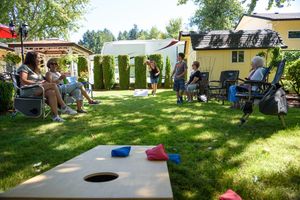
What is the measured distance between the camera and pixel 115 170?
198cm

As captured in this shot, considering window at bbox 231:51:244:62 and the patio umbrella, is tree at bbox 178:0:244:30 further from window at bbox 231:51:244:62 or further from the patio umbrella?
the patio umbrella

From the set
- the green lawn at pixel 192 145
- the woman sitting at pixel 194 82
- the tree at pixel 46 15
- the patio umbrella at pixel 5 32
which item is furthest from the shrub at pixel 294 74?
the tree at pixel 46 15

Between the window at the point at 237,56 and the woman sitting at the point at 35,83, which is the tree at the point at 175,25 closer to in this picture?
the window at the point at 237,56

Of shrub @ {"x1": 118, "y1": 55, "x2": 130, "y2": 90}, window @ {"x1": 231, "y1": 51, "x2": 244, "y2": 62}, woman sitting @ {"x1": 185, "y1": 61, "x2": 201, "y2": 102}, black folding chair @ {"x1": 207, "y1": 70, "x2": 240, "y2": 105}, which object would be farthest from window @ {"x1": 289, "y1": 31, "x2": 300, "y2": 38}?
woman sitting @ {"x1": 185, "y1": 61, "x2": 201, "y2": 102}

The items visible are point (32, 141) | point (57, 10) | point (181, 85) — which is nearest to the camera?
point (32, 141)

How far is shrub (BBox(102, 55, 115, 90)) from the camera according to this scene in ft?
57.4

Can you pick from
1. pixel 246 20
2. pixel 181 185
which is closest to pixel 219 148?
pixel 181 185

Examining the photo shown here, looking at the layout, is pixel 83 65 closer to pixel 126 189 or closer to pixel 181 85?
pixel 181 85

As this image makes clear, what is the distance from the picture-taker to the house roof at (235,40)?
13.6 metres

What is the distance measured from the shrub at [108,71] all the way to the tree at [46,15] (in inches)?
374

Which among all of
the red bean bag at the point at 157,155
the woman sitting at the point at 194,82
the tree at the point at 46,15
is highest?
the tree at the point at 46,15

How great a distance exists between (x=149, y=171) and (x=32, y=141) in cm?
248

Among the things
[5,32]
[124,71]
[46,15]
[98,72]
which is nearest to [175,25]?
[46,15]

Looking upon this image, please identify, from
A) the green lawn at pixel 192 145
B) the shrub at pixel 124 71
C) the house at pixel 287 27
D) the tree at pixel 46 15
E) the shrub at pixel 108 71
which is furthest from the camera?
the tree at pixel 46 15
